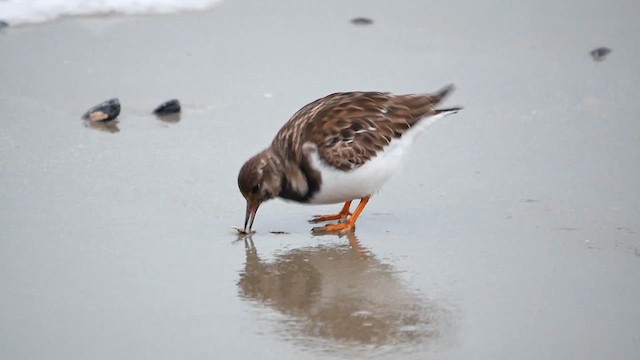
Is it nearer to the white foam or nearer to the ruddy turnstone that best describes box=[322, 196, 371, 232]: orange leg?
the ruddy turnstone

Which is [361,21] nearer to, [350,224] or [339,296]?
[350,224]

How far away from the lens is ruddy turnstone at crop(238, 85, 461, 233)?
5055 mm

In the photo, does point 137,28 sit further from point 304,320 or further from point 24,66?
point 304,320

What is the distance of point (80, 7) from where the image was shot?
8047 millimetres

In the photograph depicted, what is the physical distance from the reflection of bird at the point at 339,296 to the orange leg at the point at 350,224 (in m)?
0.20

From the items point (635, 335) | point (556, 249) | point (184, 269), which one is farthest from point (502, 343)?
point (184, 269)

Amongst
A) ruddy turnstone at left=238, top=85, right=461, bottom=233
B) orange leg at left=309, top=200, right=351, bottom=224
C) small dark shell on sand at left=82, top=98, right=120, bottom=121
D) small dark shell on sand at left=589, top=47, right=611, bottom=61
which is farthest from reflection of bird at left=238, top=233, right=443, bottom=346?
small dark shell on sand at left=589, top=47, right=611, bottom=61

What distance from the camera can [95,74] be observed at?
23.0ft

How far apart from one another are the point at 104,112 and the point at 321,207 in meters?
1.49

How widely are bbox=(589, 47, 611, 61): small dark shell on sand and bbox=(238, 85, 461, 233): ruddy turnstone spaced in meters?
2.34

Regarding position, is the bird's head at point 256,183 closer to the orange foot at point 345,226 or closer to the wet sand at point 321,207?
the wet sand at point 321,207

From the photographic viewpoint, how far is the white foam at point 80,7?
309 inches

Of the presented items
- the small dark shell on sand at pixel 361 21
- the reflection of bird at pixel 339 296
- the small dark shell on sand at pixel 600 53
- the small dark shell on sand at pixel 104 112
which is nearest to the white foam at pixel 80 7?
the small dark shell on sand at pixel 361 21

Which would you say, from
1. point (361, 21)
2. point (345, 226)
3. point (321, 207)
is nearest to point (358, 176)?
point (345, 226)
